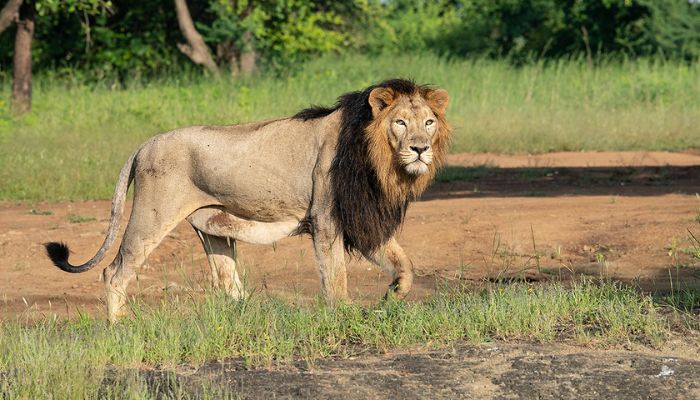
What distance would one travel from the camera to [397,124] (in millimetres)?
6461

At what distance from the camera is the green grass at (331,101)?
1273 cm

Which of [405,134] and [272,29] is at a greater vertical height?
[272,29]

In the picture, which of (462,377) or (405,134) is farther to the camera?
(405,134)

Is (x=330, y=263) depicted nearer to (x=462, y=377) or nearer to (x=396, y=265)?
(x=396, y=265)

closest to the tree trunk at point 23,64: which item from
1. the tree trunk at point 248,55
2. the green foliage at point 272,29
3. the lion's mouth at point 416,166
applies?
the green foliage at point 272,29

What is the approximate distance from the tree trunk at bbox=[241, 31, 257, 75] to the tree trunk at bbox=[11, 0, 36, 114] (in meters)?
4.26

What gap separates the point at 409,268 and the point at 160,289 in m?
2.18

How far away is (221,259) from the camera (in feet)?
23.7

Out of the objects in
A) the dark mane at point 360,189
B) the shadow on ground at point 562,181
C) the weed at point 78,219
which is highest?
the dark mane at point 360,189

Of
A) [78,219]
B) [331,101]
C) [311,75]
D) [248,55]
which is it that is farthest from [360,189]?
[248,55]

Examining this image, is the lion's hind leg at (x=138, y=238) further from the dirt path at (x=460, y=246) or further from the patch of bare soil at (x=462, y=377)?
the patch of bare soil at (x=462, y=377)

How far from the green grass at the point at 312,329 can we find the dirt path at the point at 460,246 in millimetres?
577

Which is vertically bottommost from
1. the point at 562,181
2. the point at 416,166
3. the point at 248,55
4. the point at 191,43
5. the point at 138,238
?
the point at 562,181

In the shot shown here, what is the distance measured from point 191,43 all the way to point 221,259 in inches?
525
